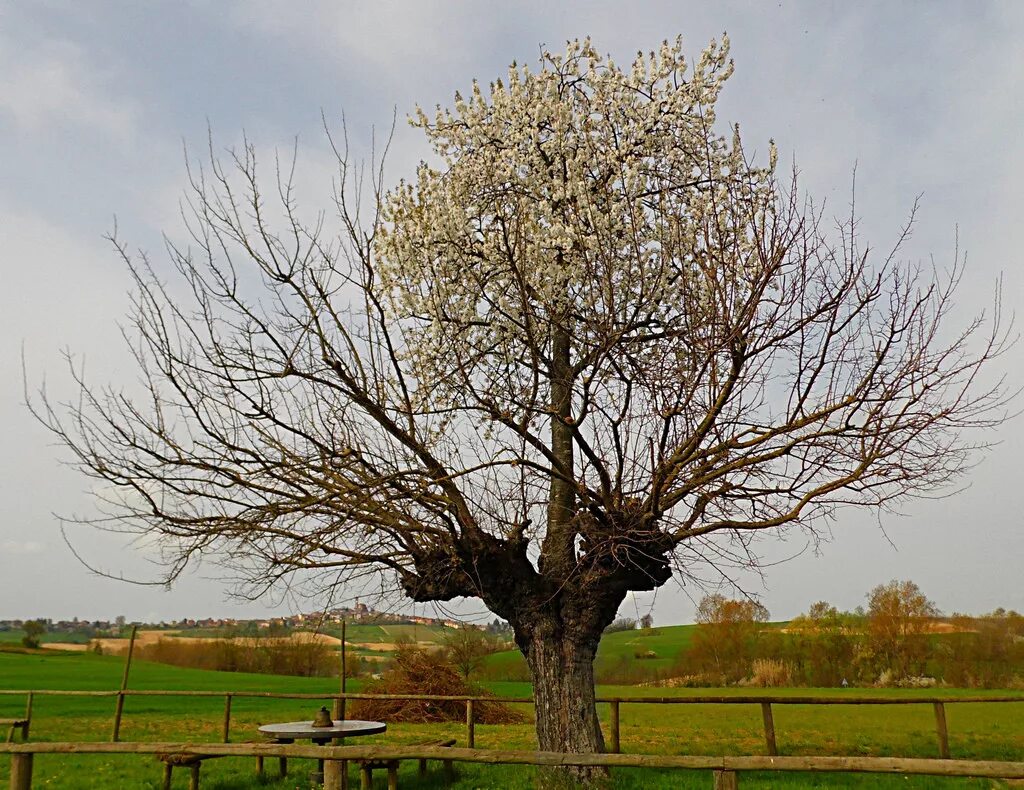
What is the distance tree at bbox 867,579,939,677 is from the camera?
36.7 metres

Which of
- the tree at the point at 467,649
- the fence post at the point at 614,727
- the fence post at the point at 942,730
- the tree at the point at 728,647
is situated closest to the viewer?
the fence post at the point at 614,727

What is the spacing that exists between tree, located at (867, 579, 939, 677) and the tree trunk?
3381 cm

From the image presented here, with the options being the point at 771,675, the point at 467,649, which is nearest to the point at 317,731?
the point at 467,649

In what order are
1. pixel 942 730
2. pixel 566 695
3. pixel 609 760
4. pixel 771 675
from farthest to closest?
pixel 771 675 → pixel 942 730 → pixel 566 695 → pixel 609 760

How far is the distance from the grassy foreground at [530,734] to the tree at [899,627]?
32.8ft

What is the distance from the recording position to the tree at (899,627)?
3672cm

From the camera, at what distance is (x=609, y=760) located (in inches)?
204

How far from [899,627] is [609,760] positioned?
1540 inches

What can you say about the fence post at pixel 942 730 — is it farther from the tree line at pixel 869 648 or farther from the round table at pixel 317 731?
the tree line at pixel 869 648

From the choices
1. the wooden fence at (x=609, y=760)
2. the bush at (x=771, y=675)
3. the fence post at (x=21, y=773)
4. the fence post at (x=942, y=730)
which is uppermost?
the wooden fence at (x=609, y=760)

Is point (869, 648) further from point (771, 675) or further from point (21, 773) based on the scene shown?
point (21, 773)

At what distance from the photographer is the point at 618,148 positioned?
33.0 ft

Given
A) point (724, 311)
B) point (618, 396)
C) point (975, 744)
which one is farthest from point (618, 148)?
point (975, 744)

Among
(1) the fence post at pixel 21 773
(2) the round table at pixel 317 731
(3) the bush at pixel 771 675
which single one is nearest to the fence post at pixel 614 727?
(2) the round table at pixel 317 731
